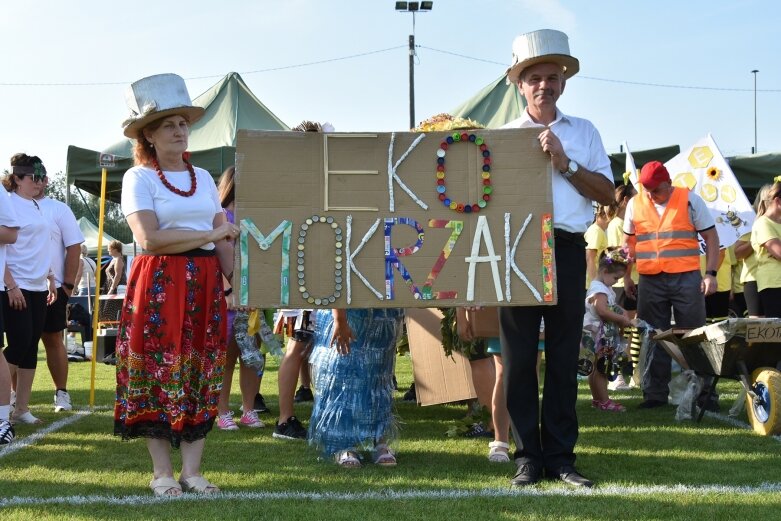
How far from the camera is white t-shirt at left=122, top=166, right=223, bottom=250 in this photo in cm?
435

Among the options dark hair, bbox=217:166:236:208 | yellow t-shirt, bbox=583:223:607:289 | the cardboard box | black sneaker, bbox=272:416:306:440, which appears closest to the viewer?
black sneaker, bbox=272:416:306:440

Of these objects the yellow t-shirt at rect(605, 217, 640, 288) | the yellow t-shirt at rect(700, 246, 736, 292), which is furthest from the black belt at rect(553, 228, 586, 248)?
the yellow t-shirt at rect(700, 246, 736, 292)

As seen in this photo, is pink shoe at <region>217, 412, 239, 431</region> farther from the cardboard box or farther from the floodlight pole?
the floodlight pole

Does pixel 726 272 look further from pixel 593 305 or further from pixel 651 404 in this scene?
pixel 593 305

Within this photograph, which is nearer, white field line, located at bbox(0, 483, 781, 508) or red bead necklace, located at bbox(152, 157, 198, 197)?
white field line, located at bbox(0, 483, 781, 508)

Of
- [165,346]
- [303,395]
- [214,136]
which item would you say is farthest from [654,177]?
[214,136]

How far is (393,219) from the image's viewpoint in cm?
430

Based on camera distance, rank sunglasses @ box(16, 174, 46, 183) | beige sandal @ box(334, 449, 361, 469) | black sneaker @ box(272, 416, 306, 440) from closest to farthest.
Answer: beige sandal @ box(334, 449, 361, 469) → black sneaker @ box(272, 416, 306, 440) → sunglasses @ box(16, 174, 46, 183)

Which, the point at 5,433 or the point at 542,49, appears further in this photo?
the point at 5,433

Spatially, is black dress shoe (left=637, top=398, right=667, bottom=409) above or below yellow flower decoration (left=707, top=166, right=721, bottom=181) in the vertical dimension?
below

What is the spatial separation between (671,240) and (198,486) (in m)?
4.76

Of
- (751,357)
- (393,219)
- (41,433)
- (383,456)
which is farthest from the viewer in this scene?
(41,433)

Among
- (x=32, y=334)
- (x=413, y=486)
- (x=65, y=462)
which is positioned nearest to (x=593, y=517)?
(x=413, y=486)

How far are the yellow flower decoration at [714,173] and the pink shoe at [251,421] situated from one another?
645cm
